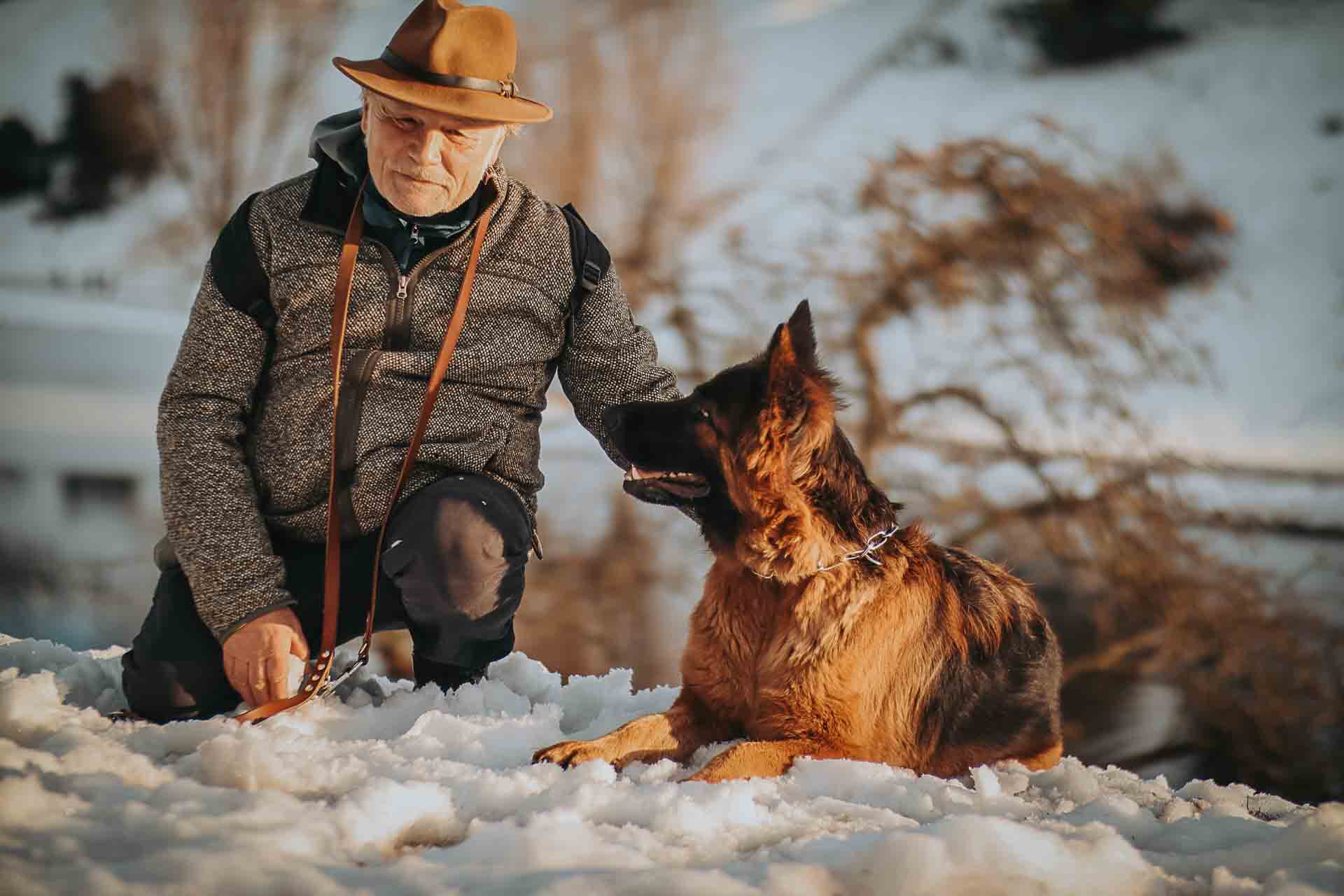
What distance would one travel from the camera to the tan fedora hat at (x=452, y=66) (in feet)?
7.47

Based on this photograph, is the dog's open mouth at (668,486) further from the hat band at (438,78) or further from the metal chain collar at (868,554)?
the hat band at (438,78)

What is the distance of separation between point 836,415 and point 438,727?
4.30 feet

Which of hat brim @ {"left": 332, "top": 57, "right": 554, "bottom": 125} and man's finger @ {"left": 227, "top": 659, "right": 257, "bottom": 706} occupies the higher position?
hat brim @ {"left": 332, "top": 57, "right": 554, "bottom": 125}

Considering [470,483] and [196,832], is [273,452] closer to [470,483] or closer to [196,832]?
[470,483]

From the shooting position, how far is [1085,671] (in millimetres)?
5949

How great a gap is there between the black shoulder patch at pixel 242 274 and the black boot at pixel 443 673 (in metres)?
1.06

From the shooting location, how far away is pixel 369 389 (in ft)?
8.31

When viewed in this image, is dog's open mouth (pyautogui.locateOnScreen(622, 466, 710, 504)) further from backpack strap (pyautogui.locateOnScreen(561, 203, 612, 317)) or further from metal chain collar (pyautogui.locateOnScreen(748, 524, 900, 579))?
backpack strap (pyautogui.locateOnScreen(561, 203, 612, 317))

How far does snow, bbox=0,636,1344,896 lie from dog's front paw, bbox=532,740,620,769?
7 centimetres

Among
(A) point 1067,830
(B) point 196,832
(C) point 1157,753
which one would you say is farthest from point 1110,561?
(B) point 196,832

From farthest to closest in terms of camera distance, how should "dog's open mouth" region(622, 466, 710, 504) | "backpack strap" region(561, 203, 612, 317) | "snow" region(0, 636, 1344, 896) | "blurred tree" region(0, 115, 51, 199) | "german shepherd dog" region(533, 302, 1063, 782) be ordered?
"blurred tree" region(0, 115, 51, 199) → "backpack strap" region(561, 203, 612, 317) → "dog's open mouth" region(622, 466, 710, 504) → "german shepherd dog" region(533, 302, 1063, 782) → "snow" region(0, 636, 1344, 896)

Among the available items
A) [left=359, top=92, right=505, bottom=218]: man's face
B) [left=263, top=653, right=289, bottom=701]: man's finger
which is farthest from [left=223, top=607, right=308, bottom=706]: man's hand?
[left=359, top=92, right=505, bottom=218]: man's face

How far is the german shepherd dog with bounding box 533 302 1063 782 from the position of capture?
2.45 m

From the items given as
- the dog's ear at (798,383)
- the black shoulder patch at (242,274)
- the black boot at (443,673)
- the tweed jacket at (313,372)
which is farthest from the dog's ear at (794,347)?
the black shoulder patch at (242,274)
